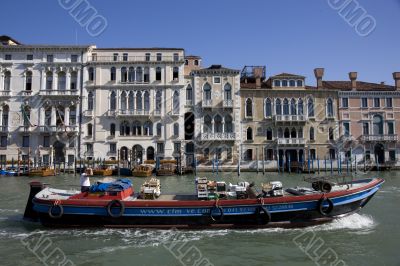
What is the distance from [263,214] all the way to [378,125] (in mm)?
29473

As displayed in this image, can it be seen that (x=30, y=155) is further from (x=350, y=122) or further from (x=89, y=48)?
(x=350, y=122)

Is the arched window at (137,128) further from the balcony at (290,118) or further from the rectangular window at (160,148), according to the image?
the balcony at (290,118)

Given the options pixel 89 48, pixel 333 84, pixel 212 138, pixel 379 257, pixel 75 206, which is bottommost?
pixel 379 257

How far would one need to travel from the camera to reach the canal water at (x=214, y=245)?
7875 mm

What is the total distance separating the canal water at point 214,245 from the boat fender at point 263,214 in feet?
0.89

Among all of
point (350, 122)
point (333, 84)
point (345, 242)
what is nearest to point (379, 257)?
point (345, 242)

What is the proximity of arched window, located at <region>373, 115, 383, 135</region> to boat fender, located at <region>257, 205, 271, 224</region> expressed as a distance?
29032 mm

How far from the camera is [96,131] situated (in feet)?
110

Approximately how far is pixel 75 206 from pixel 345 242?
733 centimetres

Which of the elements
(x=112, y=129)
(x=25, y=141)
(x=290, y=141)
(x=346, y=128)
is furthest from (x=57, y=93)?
(x=346, y=128)

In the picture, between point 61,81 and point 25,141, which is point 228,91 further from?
point 25,141

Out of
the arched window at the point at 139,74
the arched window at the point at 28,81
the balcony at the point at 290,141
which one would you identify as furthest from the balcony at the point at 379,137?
the arched window at the point at 28,81

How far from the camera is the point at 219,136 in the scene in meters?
33.4

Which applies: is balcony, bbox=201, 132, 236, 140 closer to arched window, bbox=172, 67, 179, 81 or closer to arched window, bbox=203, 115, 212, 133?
arched window, bbox=203, 115, 212, 133
